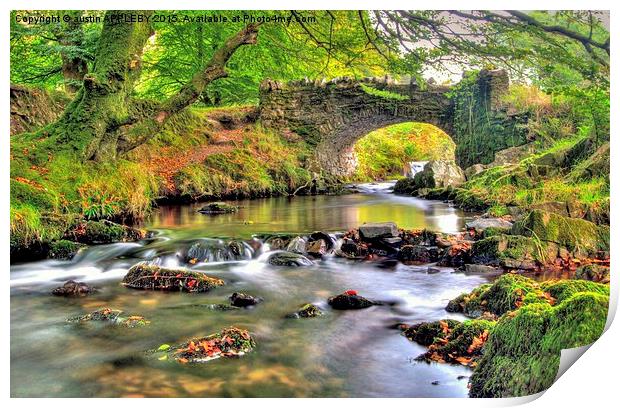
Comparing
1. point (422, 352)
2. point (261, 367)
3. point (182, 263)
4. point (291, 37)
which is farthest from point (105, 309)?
point (291, 37)

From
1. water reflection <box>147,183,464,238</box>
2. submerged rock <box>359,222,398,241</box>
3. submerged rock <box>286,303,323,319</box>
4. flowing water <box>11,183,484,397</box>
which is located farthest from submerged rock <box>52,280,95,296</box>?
submerged rock <box>359,222,398,241</box>

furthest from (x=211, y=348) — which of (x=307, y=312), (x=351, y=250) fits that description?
(x=351, y=250)

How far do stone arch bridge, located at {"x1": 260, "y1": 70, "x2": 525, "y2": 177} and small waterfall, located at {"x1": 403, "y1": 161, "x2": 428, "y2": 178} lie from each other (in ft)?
1.47

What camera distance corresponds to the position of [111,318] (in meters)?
3.65

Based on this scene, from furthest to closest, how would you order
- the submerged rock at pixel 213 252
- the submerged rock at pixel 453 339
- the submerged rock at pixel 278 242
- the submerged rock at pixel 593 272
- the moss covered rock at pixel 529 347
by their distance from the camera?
the submerged rock at pixel 278 242 → the submerged rock at pixel 213 252 → the submerged rock at pixel 593 272 → the submerged rock at pixel 453 339 → the moss covered rock at pixel 529 347

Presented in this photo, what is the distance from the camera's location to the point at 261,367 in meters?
3.16

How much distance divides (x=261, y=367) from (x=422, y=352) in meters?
0.98

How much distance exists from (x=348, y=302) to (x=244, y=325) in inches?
30.2

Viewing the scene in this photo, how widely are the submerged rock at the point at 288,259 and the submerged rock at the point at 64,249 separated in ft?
5.29

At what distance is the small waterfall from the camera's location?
6.31 metres

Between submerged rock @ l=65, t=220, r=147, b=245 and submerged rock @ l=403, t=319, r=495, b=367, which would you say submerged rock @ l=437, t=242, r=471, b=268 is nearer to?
submerged rock @ l=403, t=319, r=495, b=367

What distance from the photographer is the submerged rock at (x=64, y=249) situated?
4410 millimetres

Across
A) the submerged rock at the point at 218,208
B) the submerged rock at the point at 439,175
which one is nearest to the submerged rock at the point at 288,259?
the submerged rock at the point at 218,208

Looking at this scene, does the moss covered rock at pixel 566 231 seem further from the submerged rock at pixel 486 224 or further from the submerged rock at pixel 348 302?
the submerged rock at pixel 348 302
